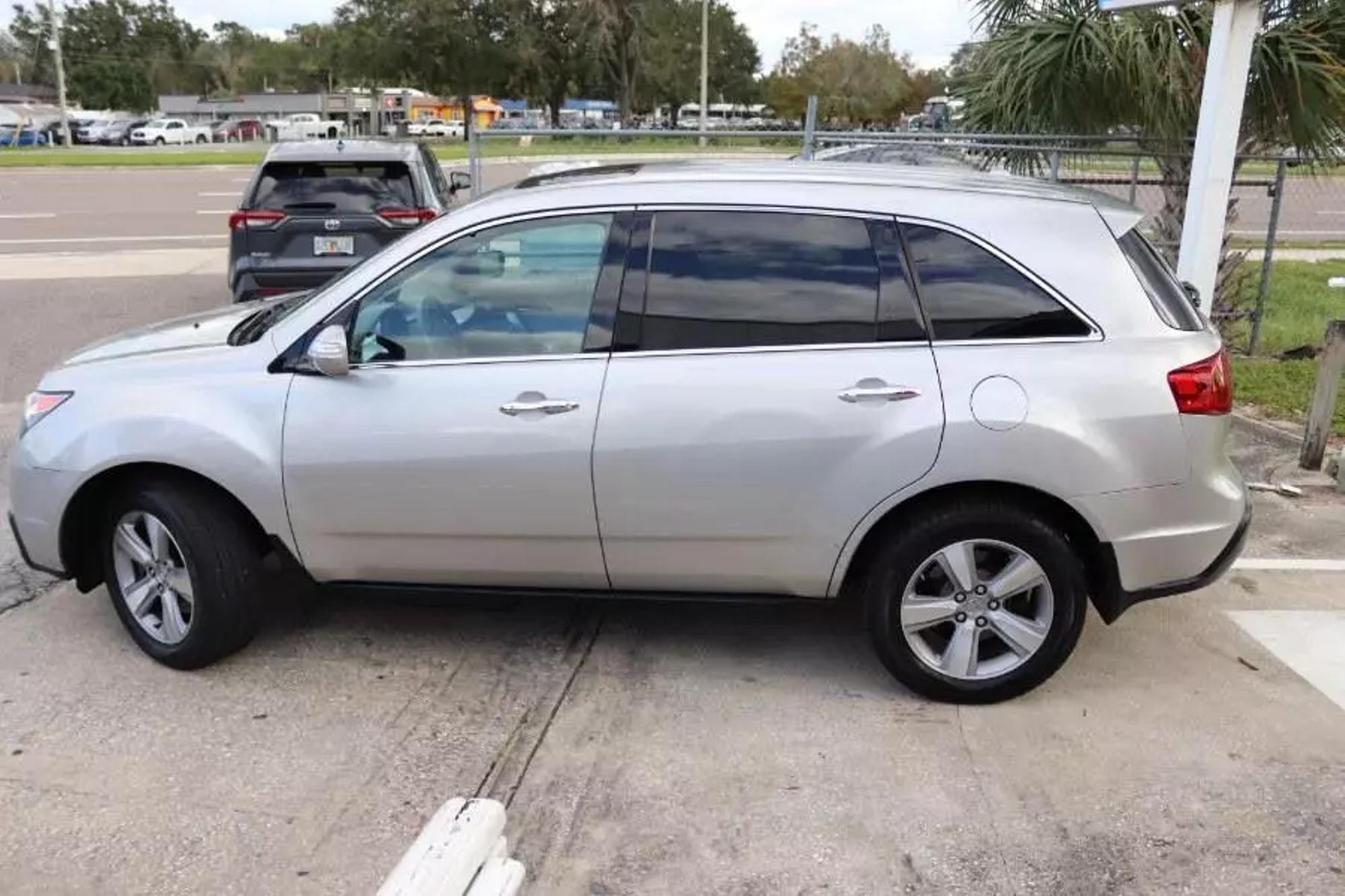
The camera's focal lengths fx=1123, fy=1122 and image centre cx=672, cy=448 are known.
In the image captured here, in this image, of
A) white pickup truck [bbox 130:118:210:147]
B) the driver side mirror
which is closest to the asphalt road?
the driver side mirror

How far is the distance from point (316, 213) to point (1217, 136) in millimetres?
6319

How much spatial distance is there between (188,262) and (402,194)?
6.43 m

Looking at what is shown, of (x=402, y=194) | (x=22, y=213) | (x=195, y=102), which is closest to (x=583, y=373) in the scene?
(x=402, y=194)

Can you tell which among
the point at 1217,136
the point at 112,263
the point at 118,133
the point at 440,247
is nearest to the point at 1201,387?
the point at 440,247

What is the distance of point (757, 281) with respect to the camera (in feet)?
12.2

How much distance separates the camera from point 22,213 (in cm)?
1945

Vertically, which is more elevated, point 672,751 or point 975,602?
point 975,602

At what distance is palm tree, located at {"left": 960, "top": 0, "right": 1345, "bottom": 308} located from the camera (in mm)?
7270

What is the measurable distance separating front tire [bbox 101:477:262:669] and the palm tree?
6310 millimetres

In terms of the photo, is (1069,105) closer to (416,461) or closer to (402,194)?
(402,194)

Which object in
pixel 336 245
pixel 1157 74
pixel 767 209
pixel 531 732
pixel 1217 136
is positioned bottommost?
pixel 531 732

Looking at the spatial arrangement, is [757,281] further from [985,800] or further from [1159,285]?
[985,800]

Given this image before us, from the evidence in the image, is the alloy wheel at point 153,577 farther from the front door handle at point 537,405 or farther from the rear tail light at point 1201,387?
the rear tail light at point 1201,387

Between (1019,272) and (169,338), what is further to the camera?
(169,338)
